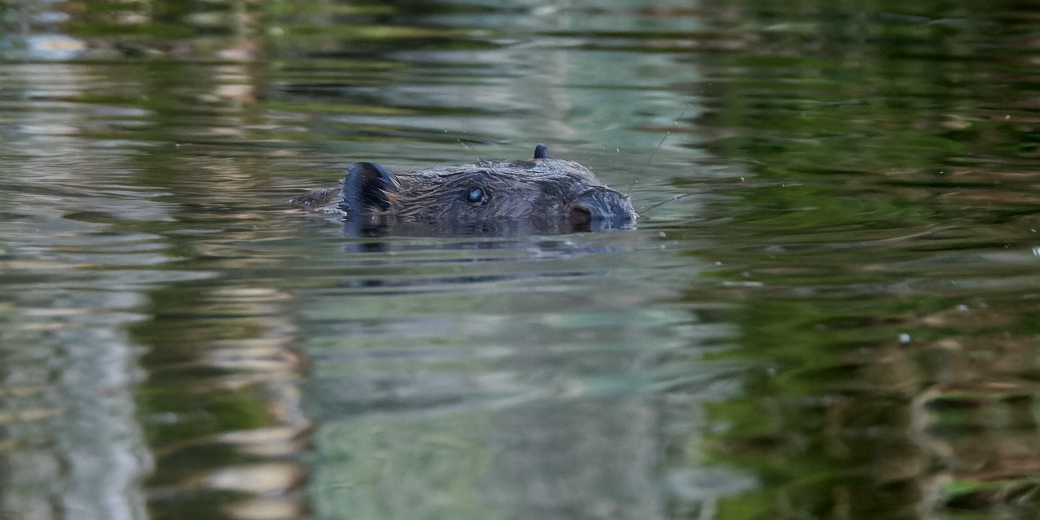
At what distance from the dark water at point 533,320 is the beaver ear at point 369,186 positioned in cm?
19

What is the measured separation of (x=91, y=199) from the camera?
6.00m

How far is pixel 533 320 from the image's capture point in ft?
13.0

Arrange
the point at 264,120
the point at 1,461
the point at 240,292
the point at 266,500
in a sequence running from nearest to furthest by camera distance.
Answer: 1. the point at 266,500
2. the point at 1,461
3. the point at 240,292
4. the point at 264,120

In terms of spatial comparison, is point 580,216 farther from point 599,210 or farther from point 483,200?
point 483,200

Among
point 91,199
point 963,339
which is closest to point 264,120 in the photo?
point 91,199

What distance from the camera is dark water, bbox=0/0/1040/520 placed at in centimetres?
280

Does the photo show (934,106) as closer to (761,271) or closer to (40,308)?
(761,271)

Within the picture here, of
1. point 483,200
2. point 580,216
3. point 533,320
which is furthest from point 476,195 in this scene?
point 533,320

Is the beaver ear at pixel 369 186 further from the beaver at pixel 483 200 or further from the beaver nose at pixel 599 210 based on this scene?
the beaver nose at pixel 599 210

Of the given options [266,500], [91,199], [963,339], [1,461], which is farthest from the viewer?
[91,199]

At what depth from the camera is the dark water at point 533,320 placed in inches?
110

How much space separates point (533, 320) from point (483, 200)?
61.7 inches

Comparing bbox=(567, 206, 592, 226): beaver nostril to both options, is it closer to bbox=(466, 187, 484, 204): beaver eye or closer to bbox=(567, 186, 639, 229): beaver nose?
bbox=(567, 186, 639, 229): beaver nose

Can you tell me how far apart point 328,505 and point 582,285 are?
5.92ft
